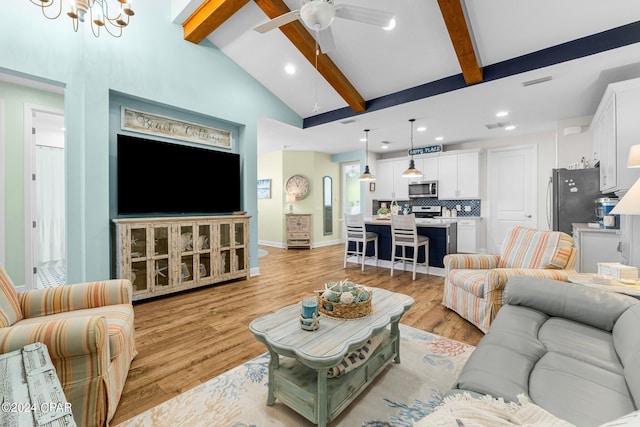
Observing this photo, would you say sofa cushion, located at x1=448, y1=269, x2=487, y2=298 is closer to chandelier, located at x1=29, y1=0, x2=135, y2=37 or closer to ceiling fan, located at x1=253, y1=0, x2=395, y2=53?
ceiling fan, located at x1=253, y1=0, x2=395, y2=53

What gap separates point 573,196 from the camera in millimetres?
3869

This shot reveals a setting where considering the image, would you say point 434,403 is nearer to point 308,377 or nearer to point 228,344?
point 308,377

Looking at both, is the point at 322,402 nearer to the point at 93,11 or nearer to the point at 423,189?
the point at 93,11

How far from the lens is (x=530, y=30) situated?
284 centimetres

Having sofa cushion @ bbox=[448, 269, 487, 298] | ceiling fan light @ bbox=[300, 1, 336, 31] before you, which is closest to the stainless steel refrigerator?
sofa cushion @ bbox=[448, 269, 487, 298]

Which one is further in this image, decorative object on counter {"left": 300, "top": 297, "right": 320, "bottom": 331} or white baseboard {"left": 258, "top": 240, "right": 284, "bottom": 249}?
white baseboard {"left": 258, "top": 240, "right": 284, "bottom": 249}

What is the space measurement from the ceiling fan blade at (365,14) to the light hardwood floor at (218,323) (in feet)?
8.62

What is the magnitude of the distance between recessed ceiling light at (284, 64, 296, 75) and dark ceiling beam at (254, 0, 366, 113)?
45 cm

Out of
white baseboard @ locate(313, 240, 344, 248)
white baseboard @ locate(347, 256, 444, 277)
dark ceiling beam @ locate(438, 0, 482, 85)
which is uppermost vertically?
dark ceiling beam @ locate(438, 0, 482, 85)

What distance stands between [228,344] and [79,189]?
241 centimetres

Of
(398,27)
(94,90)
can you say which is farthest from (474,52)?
(94,90)

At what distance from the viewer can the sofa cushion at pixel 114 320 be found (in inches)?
58.8

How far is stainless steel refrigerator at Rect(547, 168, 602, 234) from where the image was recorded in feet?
12.3

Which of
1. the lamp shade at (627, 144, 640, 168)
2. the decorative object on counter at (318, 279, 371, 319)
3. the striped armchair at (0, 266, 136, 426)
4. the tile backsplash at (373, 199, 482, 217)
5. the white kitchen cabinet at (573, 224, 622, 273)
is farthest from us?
the tile backsplash at (373, 199, 482, 217)
